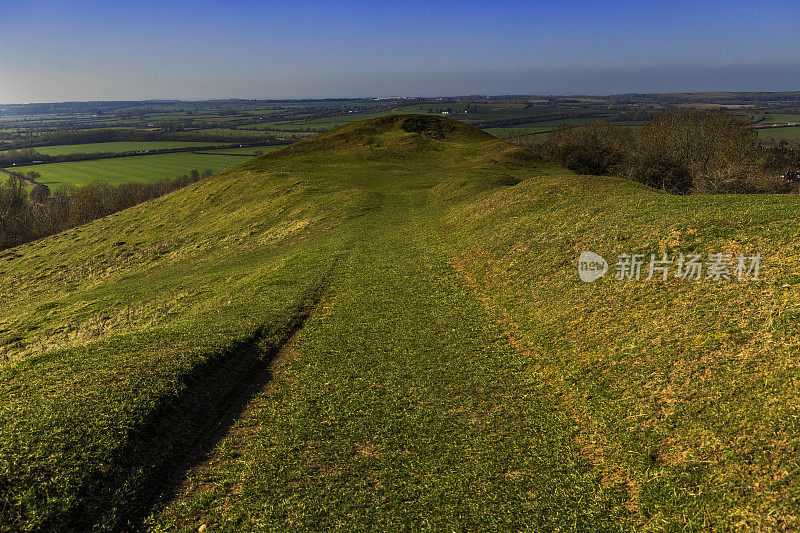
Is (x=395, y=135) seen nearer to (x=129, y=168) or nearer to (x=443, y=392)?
(x=443, y=392)

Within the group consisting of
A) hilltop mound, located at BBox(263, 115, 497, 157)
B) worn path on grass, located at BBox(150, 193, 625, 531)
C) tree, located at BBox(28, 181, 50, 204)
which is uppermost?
hilltop mound, located at BBox(263, 115, 497, 157)

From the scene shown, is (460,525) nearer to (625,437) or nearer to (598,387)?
(625,437)

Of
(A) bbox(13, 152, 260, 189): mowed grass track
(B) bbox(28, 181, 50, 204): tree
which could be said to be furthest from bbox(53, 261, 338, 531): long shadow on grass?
(A) bbox(13, 152, 260, 189): mowed grass track

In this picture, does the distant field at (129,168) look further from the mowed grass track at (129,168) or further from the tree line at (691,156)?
the tree line at (691,156)

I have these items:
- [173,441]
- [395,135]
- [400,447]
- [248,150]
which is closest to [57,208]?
[395,135]

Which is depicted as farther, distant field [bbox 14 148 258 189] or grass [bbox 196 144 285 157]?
grass [bbox 196 144 285 157]

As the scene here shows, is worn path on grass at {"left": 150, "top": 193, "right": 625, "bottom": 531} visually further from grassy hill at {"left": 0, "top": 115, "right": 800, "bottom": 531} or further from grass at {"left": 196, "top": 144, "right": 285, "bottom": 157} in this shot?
grass at {"left": 196, "top": 144, "right": 285, "bottom": 157}

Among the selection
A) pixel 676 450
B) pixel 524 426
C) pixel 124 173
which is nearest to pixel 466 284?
pixel 524 426

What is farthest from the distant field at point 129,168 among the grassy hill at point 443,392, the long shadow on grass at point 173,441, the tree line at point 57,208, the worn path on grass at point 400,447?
the worn path on grass at point 400,447
